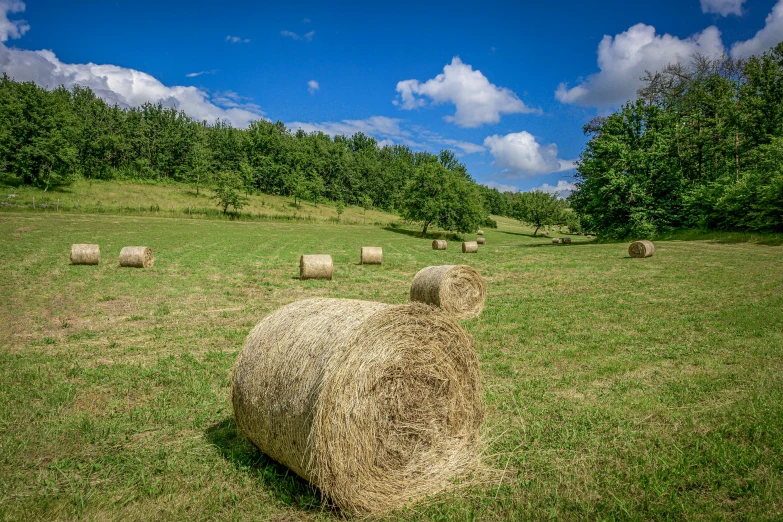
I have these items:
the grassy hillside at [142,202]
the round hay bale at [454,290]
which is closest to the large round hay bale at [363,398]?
the round hay bale at [454,290]

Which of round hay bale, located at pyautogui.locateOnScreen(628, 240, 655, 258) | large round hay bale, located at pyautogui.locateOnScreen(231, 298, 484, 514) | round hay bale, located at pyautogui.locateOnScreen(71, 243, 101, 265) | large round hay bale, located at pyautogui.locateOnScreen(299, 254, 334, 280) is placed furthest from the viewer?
round hay bale, located at pyautogui.locateOnScreen(628, 240, 655, 258)

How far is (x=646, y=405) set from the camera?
6730mm

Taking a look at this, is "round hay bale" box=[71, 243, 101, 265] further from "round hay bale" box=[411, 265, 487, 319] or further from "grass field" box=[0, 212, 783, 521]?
"round hay bale" box=[411, 265, 487, 319]

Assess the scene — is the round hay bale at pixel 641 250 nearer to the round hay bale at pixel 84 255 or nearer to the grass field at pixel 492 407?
the grass field at pixel 492 407

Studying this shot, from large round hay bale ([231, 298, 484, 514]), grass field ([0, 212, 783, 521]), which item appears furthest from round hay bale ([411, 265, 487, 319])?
large round hay bale ([231, 298, 484, 514])

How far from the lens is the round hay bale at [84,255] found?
Answer: 67.2 ft

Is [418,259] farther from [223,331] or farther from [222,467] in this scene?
[222,467]

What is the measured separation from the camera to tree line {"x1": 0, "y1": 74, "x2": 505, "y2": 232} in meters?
66.4

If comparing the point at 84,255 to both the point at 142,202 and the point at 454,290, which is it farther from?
the point at 142,202

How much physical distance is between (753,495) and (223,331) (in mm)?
10252

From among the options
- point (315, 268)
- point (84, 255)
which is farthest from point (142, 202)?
point (315, 268)

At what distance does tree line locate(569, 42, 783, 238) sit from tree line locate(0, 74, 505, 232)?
19.2 meters

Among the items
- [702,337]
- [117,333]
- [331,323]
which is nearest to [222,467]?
[331,323]

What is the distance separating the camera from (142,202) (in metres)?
69.4
